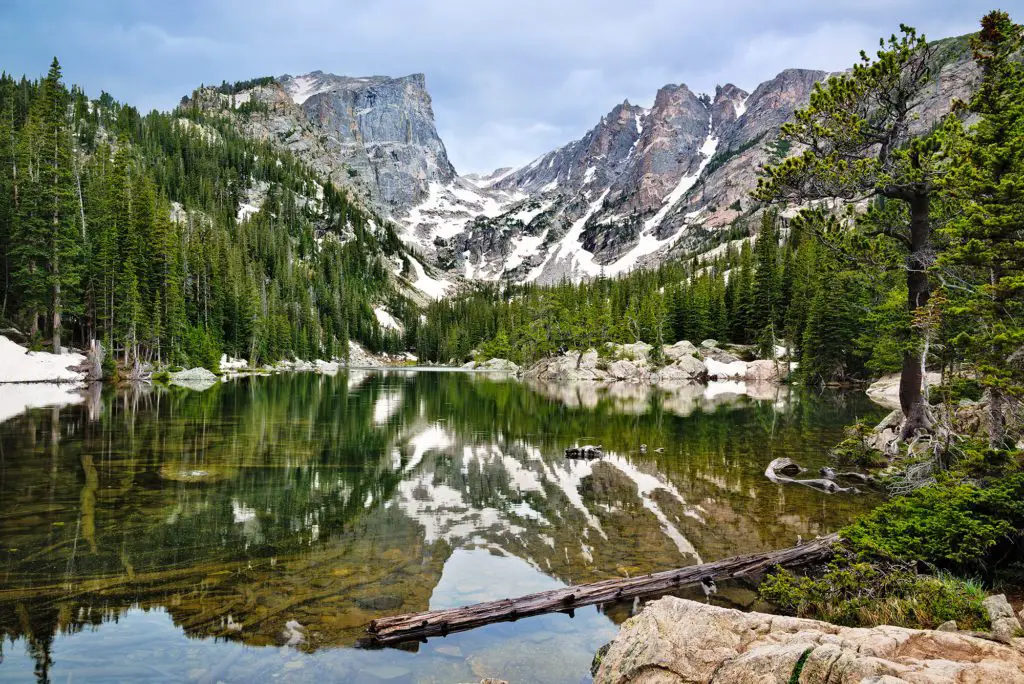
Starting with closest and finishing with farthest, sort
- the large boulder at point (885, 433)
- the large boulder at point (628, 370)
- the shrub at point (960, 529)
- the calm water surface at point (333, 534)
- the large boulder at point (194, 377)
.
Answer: the calm water surface at point (333, 534) < the shrub at point (960, 529) < the large boulder at point (885, 433) < the large boulder at point (194, 377) < the large boulder at point (628, 370)

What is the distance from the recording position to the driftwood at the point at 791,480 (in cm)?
1582

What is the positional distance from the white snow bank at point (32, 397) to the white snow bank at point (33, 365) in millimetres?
1122

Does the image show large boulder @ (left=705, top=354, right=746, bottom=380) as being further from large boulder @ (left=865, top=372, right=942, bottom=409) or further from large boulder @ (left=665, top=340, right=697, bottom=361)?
large boulder @ (left=865, top=372, right=942, bottom=409)

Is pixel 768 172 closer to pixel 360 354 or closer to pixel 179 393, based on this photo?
pixel 179 393

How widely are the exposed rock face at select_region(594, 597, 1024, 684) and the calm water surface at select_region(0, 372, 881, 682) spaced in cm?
176

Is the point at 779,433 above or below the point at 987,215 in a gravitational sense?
below

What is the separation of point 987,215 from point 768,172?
708cm

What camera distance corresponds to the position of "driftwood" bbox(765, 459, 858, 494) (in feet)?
51.9

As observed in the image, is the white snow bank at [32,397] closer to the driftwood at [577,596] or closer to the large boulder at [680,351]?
the driftwood at [577,596]

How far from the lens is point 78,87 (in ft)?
459

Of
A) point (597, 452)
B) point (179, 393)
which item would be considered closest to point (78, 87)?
point (179, 393)

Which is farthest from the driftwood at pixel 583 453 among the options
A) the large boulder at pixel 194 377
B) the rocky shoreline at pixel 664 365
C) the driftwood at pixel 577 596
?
the rocky shoreline at pixel 664 365

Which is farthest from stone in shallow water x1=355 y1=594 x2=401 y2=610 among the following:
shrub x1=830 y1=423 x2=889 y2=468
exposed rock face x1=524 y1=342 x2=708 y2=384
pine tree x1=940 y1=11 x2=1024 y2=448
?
exposed rock face x1=524 y1=342 x2=708 y2=384

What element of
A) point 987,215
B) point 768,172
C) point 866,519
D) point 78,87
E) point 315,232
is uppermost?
point 78,87
